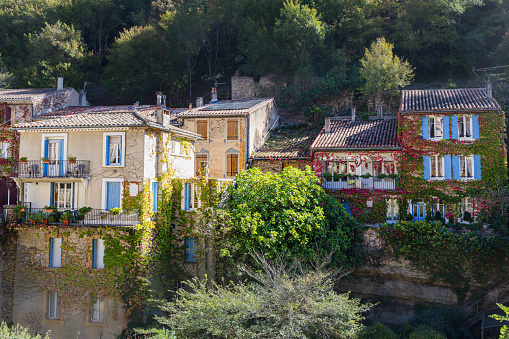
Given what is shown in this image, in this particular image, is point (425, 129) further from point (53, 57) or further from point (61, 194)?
point (53, 57)

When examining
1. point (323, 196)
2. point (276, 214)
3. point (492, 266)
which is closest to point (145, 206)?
point (276, 214)

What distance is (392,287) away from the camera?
2366 centimetres

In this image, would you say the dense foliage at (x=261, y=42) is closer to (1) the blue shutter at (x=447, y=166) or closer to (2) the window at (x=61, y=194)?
(1) the blue shutter at (x=447, y=166)

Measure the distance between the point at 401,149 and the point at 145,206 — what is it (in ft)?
51.4

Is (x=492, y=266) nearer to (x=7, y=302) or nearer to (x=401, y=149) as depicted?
(x=401, y=149)

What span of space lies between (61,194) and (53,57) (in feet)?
74.3

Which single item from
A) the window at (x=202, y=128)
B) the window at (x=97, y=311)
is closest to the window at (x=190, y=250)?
the window at (x=97, y=311)

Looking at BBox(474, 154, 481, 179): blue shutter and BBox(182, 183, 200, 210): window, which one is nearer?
BBox(182, 183, 200, 210): window

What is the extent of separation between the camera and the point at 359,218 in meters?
27.3

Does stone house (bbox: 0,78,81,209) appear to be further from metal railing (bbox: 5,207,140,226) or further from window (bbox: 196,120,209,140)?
window (bbox: 196,120,209,140)

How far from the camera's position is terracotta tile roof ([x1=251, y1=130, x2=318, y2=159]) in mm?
30016

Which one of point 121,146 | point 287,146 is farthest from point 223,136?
point 121,146

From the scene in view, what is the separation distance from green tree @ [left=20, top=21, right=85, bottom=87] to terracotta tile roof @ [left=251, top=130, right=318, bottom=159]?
67.9 ft

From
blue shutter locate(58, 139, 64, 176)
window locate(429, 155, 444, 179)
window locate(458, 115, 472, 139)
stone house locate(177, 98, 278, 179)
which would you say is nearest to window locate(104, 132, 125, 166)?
blue shutter locate(58, 139, 64, 176)
